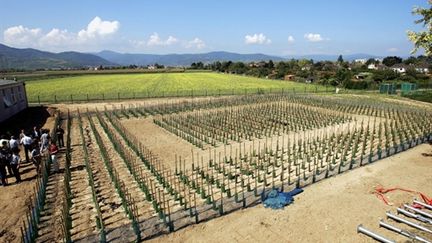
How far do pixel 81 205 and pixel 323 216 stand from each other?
7.59m

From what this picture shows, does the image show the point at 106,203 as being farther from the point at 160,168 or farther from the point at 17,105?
the point at 17,105

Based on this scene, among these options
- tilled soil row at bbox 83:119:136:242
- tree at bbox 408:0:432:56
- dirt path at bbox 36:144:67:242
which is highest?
tree at bbox 408:0:432:56

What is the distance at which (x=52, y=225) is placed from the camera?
8.50 meters

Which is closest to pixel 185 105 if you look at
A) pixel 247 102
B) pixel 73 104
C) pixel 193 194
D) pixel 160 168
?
pixel 247 102

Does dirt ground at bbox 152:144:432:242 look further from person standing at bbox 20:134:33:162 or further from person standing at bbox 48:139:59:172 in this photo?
person standing at bbox 20:134:33:162

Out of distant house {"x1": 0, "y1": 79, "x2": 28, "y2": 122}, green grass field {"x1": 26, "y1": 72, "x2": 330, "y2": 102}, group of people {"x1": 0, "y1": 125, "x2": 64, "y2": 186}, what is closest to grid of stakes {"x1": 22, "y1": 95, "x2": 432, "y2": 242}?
group of people {"x1": 0, "y1": 125, "x2": 64, "y2": 186}

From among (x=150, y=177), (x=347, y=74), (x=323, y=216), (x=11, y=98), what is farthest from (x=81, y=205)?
(x=347, y=74)

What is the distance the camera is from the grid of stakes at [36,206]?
7.79m

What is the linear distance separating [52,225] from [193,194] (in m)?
4.32

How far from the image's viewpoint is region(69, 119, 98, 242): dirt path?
318 inches

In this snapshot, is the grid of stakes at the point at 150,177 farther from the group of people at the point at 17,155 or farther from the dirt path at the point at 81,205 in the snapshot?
the group of people at the point at 17,155

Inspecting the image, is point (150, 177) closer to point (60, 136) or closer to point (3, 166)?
point (3, 166)

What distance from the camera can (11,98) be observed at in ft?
78.1

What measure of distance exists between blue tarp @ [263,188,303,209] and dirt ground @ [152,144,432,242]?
20 cm
